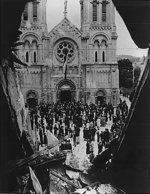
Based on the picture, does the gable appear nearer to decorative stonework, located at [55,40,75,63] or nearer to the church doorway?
decorative stonework, located at [55,40,75,63]

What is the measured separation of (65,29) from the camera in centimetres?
567

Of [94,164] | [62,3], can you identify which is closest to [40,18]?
[62,3]

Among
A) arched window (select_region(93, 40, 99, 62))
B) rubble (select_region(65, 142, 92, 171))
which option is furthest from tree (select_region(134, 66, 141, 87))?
rubble (select_region(65, 142, 92, 171))

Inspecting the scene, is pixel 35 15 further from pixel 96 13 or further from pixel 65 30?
pixel 96 13

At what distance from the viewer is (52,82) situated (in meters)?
5.90

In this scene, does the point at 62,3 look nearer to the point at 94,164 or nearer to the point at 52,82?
the point at 52,82

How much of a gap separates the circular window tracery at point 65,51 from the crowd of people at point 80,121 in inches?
30.8

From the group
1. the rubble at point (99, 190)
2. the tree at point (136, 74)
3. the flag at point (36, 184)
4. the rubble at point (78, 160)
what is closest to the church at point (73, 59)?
the tree at point (136, 74)

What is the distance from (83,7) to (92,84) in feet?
4.21

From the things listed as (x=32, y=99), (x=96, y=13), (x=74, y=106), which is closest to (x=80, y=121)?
(x=74, y=106)

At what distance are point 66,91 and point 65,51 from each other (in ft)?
2.30

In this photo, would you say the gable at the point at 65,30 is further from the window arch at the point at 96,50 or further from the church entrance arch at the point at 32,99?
the church entrance arch at the point at 32,99

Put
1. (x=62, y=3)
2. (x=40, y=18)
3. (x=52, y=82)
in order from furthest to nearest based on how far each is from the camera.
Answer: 1. (x=52, y=82)
2. (x=40, y=18)
3. (x=62, y=3)

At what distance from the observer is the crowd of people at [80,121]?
216 inches
